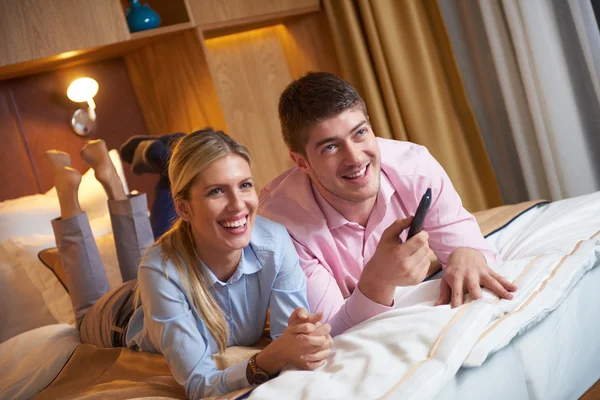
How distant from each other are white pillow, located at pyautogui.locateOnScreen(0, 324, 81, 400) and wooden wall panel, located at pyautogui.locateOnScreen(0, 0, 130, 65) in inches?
43.8

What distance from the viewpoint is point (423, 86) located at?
10.3ft

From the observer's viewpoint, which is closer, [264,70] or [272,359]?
[272,359]

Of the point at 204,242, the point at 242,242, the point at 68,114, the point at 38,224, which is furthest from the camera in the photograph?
the point at 68,114

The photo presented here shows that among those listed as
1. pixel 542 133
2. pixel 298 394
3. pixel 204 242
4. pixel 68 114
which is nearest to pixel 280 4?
pixel 68 114

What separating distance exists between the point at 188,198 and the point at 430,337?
0.66 metres

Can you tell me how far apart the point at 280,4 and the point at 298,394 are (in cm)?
241

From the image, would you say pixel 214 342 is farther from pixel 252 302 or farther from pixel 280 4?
pixel 280 4

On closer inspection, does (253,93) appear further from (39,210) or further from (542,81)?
(542,81)

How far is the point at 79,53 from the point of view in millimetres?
2779

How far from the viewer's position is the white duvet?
1.09 meters

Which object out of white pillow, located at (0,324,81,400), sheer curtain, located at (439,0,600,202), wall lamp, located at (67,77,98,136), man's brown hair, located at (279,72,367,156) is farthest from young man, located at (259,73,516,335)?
wall lamp, located at (67,77,98,136)

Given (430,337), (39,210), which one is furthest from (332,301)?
(39,210)

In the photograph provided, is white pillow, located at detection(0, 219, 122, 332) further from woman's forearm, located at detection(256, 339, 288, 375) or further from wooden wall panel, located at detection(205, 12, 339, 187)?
woman's forearm, located at detection(256, 339, 288, 375)

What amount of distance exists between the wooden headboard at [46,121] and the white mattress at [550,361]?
93.0 inches
